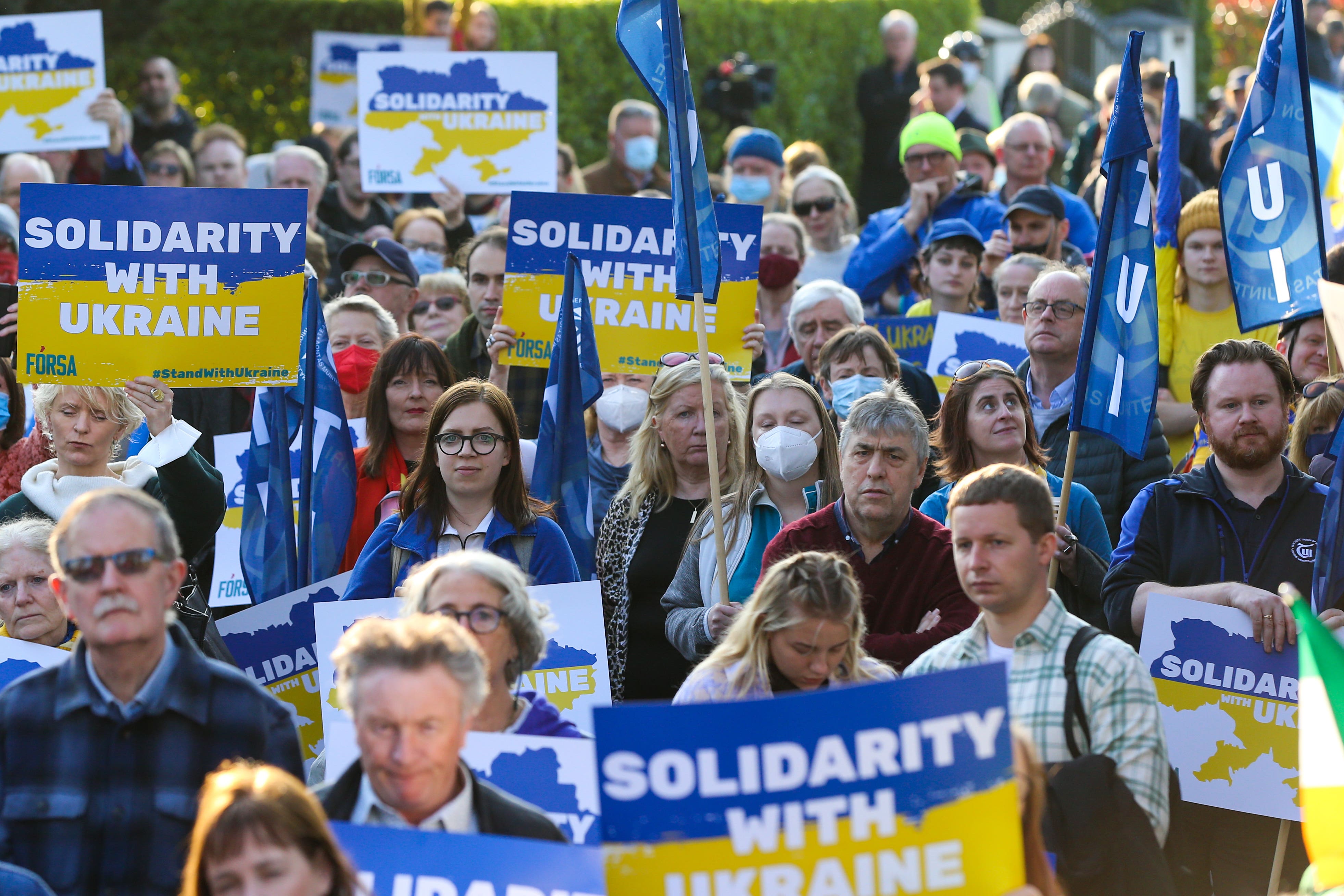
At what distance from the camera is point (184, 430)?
6164 millimetres

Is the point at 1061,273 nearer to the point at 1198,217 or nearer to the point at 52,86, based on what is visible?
the point at 1198,217

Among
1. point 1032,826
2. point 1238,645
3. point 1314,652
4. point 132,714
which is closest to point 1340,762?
point 1314,652

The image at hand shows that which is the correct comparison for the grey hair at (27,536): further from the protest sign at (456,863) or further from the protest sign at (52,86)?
the protest sign at (52,86)

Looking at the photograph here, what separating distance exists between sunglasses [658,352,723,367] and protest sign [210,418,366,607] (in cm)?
127

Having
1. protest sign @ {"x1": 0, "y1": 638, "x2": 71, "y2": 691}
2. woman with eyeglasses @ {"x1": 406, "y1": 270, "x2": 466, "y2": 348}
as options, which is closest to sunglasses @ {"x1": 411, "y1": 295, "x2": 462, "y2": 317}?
woman with eyeglasses @ {"x1": 406, "y1": 270, "x2": 466, "y2": 348}

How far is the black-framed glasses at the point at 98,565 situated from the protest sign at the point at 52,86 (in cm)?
777

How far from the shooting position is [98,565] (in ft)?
11.6

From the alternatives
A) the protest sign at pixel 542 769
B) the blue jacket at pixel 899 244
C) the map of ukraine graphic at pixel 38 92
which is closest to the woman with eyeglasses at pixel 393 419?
the protest sign at pixel 542 769

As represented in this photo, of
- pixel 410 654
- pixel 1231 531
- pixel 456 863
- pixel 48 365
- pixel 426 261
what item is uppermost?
pixel 426 261

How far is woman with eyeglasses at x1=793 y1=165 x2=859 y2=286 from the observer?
32.8 feet

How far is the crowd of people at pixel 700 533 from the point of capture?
3549mm

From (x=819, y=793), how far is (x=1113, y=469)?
11.1 ft

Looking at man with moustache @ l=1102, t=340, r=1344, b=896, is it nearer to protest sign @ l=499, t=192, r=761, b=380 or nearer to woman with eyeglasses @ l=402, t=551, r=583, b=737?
woman with eyeglasses @ l=402, t=551, r=583, b=737

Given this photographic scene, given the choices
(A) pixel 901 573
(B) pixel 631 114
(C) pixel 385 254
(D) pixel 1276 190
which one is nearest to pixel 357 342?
(C) pixel 385 254
